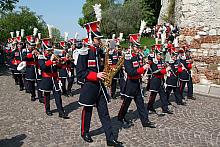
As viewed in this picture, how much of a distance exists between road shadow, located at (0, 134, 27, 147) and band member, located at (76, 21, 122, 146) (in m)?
1.27

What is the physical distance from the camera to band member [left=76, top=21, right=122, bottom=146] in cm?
527

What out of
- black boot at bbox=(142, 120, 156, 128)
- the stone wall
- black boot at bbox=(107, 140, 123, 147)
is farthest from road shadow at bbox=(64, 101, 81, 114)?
the stone wall

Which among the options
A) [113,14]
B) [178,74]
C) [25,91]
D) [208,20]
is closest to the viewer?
[178,74]

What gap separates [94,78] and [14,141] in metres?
2.02

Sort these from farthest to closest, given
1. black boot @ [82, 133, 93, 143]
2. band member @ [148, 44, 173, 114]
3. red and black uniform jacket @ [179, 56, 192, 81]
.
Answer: red and black uniform jacket @ [179, 56, 192, 81]
band member @ [148, 44, 173, 114]
black boot @ [82, 133, 93, 143]

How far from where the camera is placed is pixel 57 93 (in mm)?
7141

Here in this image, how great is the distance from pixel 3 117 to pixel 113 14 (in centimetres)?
3205

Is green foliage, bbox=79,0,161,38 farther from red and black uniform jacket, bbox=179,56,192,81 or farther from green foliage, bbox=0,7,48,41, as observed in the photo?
red and black uniform jacket, bbox=179,56,192,81

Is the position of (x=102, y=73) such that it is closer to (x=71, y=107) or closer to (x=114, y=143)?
(x=114, y=143)

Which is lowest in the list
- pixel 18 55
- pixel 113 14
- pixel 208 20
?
pixel 18 55

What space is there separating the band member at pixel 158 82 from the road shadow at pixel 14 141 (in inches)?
130

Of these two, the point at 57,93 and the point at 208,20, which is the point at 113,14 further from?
the point at 57,93

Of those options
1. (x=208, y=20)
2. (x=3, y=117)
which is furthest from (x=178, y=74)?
(x=3, y=117)

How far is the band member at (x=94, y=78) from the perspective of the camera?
5.27 m
